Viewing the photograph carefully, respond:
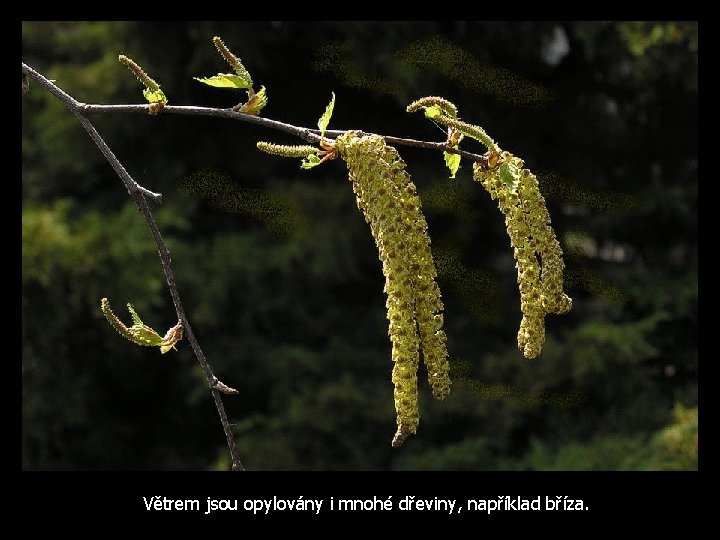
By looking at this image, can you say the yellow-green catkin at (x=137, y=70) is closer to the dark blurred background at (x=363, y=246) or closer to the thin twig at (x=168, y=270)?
the thin twig at (x=168, y=270)

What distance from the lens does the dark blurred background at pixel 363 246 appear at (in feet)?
15.5

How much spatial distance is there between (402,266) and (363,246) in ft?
13.7

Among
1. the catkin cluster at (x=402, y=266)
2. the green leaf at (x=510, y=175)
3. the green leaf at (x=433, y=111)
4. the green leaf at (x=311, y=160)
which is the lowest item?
the catkin cluster at (x=402, y=266)

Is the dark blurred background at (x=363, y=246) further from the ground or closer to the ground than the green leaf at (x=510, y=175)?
further from the ground

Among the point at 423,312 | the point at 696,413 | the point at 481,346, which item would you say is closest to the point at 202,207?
the point at 481,346

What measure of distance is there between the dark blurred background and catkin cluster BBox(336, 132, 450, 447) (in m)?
3.45

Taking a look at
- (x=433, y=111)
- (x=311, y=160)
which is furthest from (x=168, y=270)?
(x=433, y=111)

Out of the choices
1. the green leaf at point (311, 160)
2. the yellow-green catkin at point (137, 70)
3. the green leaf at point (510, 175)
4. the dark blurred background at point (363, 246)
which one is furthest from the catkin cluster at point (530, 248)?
the dark blurred background at point (363, 246)

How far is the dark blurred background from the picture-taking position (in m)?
4.73

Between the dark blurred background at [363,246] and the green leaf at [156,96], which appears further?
the dark blurred background at [363,246]

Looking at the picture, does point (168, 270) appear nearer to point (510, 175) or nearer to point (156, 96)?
point (156, 96)

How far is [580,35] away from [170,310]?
94.7 inches

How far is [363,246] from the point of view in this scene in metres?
5.16

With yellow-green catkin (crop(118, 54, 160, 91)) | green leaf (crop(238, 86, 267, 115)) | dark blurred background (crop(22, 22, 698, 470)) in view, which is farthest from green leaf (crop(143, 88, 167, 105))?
dark blurred background (crop(22, 22, 698, 470))
